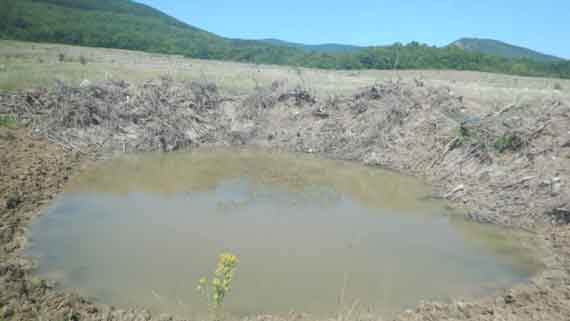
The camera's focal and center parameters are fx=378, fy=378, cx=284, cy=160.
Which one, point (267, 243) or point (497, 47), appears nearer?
point (267, 243)

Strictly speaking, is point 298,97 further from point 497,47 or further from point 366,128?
point 497,47

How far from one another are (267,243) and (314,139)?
7.43 m

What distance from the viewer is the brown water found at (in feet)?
16.0

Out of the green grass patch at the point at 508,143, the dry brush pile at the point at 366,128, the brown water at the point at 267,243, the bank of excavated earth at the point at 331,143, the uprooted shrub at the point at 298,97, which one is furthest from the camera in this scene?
the uprooted shrub at the point at 298,97

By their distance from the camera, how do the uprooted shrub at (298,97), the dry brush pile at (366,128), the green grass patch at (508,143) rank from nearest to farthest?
the dry brush pile at (366,128) → the green grass patch at (508,143) → the uprooted shrub at (298,97)

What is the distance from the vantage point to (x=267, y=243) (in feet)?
20.2

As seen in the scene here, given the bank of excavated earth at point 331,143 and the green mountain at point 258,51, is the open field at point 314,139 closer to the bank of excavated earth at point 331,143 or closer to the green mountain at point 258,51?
the bank of excavated earth at point 331,143

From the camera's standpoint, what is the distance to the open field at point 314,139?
15.6ft

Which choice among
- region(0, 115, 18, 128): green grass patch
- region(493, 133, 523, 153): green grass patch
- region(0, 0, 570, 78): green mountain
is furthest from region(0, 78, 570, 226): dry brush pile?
region(0, 0, 570, 78): green mountain

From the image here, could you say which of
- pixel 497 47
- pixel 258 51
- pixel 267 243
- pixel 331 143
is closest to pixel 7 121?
pixel 267 243

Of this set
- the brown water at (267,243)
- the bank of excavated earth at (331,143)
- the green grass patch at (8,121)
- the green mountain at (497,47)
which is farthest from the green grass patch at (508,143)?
the green mountain at (497,47)

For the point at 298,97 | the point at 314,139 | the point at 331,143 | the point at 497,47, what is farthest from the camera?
→ the point at 497,47

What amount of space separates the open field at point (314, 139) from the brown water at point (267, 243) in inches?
14.3

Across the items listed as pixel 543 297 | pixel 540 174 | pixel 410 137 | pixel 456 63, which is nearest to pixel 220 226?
pixel 543 297
